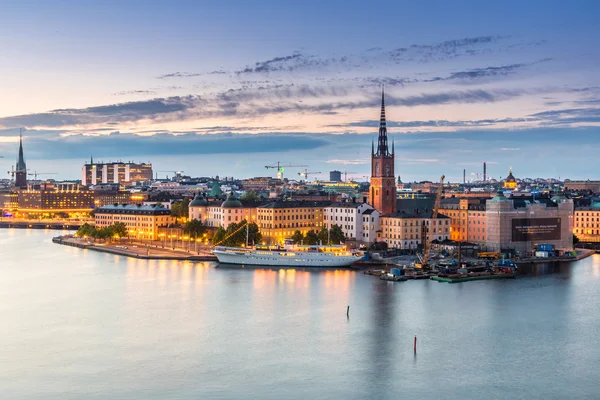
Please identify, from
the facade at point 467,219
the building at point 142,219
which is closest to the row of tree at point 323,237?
the facade at point 467,219

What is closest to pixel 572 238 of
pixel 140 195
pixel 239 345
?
pixel 239 345

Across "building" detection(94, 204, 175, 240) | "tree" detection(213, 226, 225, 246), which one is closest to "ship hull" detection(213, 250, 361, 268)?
"tree" detection(213, 226, 225, 246)

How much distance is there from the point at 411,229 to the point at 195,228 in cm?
887

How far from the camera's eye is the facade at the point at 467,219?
31562mm

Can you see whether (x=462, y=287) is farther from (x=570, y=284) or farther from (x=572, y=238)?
(x=572, y=238)

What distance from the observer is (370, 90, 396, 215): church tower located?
34438 mm

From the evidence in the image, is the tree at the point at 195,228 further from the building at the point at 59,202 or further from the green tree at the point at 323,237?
the building at the point at 59,202

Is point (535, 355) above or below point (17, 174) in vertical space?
below

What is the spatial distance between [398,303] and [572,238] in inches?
605

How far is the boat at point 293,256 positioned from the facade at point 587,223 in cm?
1299

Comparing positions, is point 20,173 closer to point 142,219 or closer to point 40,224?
point 40,224

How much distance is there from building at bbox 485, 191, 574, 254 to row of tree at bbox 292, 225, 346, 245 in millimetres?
5308

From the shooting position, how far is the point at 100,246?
34.0 meters

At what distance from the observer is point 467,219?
32375mm
